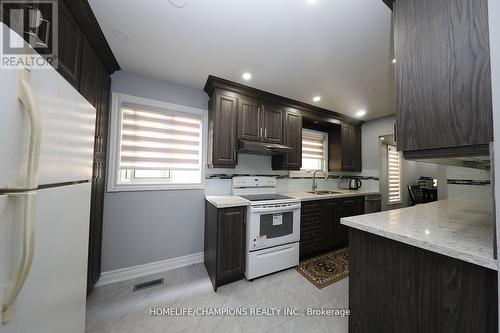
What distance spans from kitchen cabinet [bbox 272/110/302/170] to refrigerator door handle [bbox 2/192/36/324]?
2.47m

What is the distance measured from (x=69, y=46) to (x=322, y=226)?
3.27 m

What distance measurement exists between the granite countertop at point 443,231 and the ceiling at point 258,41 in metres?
1.49

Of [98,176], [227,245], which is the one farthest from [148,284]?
[98,176]

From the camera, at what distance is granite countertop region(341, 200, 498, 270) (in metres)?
0.67

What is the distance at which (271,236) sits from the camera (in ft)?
6.72

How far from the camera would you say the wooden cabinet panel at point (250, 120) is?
2.33 metres

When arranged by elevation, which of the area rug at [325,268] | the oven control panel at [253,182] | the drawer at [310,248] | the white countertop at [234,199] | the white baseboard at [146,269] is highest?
the oven control panel at [253,182]

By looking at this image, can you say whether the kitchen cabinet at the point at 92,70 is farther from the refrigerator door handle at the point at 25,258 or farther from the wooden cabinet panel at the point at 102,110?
the refrigerator door handle at the point at 25,258

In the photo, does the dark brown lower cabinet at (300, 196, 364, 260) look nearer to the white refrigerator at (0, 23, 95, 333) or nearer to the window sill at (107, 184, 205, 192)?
the window sill at (107, 184, 205, 192)

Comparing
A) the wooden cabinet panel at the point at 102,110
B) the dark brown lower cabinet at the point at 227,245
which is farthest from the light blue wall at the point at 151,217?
the dark brown lower cabinet at the point at 227,245

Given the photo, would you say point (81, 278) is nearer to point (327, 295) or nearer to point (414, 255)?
point (414, 255)

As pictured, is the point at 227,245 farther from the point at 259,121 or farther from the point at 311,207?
the point at 259,121

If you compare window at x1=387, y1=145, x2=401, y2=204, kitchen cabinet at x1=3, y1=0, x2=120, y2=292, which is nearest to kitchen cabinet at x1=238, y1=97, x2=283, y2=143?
kitchen cabinet at x1=3, y1=0, x2=120, y2=292

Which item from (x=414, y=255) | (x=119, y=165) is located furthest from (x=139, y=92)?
(x=414, y=255)
